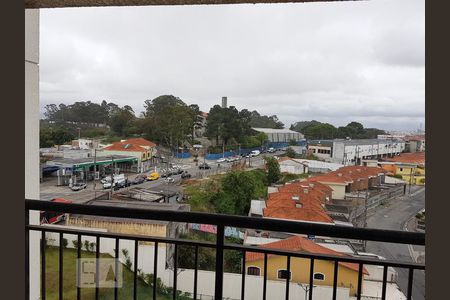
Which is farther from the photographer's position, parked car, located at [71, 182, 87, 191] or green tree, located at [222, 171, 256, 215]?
green tree, located at [222, 171, 256, 215]

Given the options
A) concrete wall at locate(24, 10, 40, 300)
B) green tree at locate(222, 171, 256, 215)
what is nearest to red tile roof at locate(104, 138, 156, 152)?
green tree at locate(222, 171, 256, 215)

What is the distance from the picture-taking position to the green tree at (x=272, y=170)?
4.02 metres

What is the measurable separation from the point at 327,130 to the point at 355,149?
424mm

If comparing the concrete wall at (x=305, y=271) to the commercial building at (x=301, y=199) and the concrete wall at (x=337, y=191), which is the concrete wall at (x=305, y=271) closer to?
the commercial building at (x=301, y=199)

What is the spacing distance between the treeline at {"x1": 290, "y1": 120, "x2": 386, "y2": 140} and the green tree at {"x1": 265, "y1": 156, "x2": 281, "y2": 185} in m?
0.47

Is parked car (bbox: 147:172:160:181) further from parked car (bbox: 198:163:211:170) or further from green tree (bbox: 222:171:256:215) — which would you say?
green tree (bbox: 222:171:256:215)

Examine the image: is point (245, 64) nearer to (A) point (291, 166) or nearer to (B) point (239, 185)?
(A) point (291, 166)

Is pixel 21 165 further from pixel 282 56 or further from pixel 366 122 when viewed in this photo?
pixel 282 56

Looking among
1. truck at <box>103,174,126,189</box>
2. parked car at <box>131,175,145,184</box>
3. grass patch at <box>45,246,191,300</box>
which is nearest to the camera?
grass patch at <box>45,246,191,300</box>

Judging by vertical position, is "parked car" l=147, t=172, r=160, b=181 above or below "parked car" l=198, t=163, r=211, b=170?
below

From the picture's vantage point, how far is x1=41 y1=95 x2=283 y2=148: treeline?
139 inches

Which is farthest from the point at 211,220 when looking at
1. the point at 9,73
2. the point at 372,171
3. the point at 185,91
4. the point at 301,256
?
the point at 185,91

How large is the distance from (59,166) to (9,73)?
2.02 metres

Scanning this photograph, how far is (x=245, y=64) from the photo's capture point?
5.10 meters
